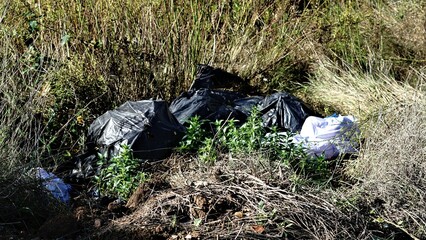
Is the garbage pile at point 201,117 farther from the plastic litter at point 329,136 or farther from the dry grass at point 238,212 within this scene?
the dry grass at point 238,212

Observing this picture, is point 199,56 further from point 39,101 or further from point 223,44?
point 39,101

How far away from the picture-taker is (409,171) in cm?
486

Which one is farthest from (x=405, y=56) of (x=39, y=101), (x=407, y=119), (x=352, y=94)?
(x=39, y=101)

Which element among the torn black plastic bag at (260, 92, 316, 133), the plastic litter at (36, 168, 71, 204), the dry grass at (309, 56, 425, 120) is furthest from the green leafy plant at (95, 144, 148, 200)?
the dry grass at (309, 56, 425, 120)

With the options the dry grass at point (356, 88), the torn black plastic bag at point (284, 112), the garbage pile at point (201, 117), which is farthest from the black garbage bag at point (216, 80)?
the dry grass at point (356, 88)

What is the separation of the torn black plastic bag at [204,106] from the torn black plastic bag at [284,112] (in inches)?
10.1

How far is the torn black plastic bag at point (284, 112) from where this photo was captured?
6148mm

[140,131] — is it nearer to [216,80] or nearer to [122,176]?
[122,176]

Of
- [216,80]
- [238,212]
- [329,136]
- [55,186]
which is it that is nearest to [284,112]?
[329,136]

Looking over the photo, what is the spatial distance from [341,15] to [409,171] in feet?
11.8

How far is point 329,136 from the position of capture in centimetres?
581

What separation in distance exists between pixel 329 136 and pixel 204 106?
108 cm

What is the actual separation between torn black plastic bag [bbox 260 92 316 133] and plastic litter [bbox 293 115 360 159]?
0.13m

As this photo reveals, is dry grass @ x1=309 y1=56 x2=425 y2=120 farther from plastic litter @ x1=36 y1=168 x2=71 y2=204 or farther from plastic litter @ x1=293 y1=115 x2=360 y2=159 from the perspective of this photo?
plastic litter @ x1=36 y1=168 x2=71 y2=204
